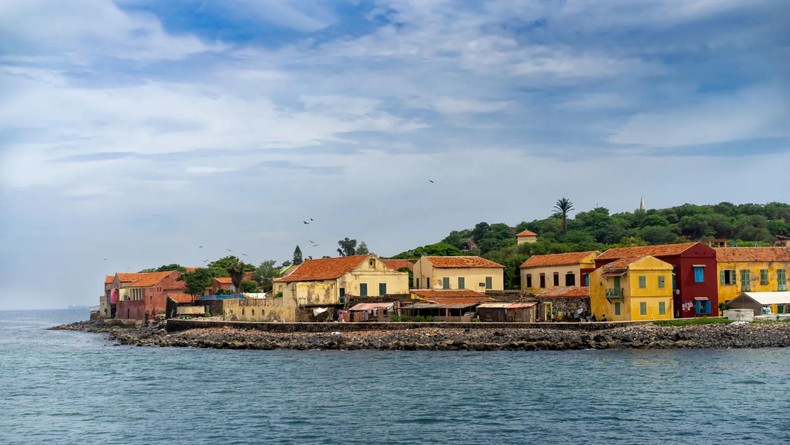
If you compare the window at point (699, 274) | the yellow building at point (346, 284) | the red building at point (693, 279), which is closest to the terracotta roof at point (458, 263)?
the yellow building at point (346, 284)

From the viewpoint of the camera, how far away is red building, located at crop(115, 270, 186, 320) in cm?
9719

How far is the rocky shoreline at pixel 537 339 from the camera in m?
53.9

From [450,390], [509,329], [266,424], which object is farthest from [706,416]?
[509,329]

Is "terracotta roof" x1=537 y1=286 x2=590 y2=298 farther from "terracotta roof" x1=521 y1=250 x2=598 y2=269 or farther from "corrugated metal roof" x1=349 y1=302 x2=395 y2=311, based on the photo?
"corrugated metal roof" x1=349 y1=302 x2=395 y2=311

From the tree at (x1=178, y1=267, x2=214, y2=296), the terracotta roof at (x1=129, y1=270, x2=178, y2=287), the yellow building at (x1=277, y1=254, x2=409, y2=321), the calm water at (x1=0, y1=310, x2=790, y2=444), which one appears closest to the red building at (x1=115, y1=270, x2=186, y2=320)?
the terracotta roof at (x1=129, y1=270, x2=178, y2=287)

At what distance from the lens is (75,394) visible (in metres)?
41.2

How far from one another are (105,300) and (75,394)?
7623cm

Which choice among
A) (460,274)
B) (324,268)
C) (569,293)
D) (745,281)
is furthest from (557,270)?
(324,268)

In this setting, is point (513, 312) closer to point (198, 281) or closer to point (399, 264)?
point (399, 264)

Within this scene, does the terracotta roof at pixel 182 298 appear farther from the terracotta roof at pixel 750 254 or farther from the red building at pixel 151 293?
the terracotta roof at pixel 750 254

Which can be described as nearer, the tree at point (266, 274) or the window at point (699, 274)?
the window at point (699, 274)

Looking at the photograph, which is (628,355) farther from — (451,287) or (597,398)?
(451,287)

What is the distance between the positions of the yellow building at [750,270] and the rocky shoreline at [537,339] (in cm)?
623

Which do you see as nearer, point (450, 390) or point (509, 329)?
point (450, 390)
